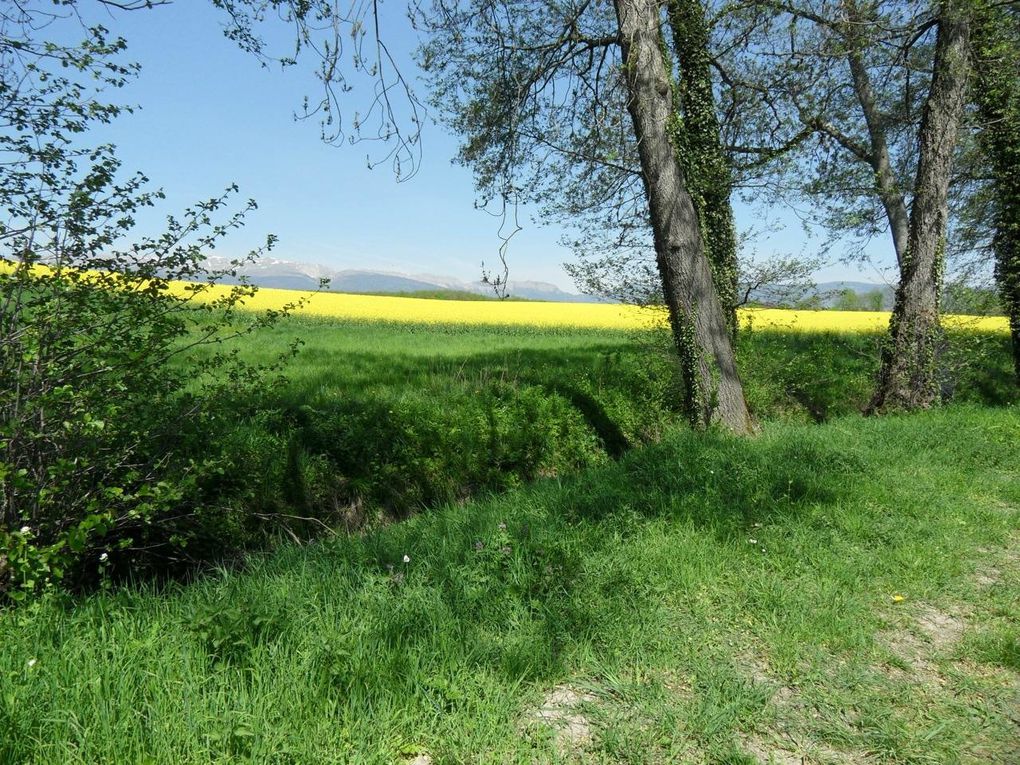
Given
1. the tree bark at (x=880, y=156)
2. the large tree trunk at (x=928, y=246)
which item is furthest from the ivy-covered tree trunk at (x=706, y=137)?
the tree bark at (x=880, y=156)

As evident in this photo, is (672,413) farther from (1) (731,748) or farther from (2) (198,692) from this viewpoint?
(2) (198,692)

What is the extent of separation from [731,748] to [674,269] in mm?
5650

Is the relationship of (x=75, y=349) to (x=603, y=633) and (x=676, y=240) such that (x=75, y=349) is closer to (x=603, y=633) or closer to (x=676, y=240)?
(x=603, y=633)

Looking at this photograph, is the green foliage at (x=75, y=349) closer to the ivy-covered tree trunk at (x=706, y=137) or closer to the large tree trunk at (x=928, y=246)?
the ivy-covered tree trunk at (x=706, y=137)

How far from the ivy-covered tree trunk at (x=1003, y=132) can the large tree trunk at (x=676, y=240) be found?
556cm

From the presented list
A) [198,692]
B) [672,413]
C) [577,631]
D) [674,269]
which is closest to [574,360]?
[672,413]

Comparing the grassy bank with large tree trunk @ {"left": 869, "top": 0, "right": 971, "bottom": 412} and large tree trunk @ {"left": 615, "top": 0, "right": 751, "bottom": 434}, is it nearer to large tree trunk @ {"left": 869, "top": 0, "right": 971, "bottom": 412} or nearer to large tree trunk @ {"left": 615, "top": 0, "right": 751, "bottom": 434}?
large tree trunk @ {"left": 869, "top": 0, "right": 971, "bottom": 412}

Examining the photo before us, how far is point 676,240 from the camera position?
6.82m

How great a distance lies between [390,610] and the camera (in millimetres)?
2949

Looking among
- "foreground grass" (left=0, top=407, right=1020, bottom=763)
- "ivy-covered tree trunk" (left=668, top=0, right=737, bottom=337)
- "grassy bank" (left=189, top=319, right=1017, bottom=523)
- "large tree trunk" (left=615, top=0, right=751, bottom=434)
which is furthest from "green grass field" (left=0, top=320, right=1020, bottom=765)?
"ivy-covered tree trunk" (left=668, top=0, right=737, bottom=337)

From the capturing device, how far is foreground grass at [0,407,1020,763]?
2.16m

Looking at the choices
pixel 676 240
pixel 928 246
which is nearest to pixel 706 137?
pixel 928 246

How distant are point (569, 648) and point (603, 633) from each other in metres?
0.22

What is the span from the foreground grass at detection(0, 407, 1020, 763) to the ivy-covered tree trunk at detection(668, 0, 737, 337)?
5736mm
